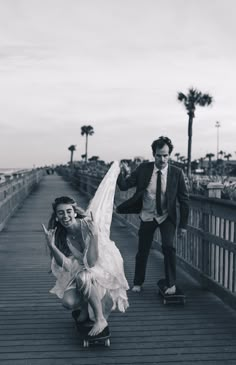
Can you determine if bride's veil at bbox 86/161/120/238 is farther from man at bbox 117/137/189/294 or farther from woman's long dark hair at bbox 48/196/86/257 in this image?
man at bbox 117/137/189/294

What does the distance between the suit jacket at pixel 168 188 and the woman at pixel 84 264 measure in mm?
1134

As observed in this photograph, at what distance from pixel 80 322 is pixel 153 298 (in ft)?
5.26

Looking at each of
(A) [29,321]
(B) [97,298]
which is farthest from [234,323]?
(A) [29,321]

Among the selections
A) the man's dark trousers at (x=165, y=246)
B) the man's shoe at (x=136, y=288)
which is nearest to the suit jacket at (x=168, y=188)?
the man's dark trousers at (x=165, y=246)

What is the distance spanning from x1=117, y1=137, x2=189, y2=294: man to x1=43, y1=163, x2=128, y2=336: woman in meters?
1.11

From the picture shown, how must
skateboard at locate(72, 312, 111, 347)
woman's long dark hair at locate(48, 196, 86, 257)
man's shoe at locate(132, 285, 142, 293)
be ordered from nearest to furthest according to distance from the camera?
skateboard at locate(72, 312, 111, 347)
woman's long dark hair at locate(48, 196, 86, 257)
man's shoe at locate(132, 285, 142, 293)

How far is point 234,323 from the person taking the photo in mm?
5148

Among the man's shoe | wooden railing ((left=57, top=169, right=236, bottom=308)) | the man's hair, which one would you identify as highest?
the man's hair

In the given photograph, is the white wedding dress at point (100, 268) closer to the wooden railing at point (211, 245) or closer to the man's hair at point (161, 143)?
the man's hair at point (161, 143)

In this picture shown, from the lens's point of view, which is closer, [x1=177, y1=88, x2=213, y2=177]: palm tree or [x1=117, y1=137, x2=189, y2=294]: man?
[x1=117, y1=137, x2=189, y2=294]: man

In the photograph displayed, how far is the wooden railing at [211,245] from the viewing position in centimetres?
560

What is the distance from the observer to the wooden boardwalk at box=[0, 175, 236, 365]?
14.1ft

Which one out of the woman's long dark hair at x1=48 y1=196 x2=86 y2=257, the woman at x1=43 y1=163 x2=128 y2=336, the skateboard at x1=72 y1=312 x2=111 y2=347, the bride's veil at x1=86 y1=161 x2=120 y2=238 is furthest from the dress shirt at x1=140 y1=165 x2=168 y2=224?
the skateboard at x1=72 y1=312 x2=111 y2=347

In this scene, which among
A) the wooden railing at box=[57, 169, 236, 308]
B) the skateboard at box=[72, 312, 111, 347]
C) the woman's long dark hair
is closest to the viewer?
the skateboard at box=[72, 312, 111, 347]
